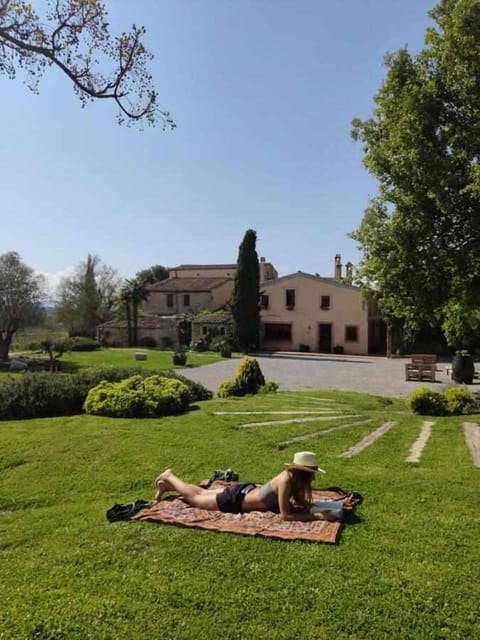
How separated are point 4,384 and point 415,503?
33.6 feet

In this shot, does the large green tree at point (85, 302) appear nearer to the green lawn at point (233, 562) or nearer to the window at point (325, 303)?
the window at point (325, 303)

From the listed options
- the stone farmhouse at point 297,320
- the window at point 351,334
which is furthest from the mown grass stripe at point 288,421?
the window at point 351,334

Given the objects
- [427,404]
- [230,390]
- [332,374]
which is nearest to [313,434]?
[427,404]

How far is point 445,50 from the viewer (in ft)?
37.9

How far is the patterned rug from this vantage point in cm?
462

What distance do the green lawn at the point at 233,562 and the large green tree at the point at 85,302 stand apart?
46.1 meters

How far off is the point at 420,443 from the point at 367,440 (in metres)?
0.90

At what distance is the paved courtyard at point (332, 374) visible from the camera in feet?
68.7

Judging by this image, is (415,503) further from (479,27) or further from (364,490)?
(479,27)

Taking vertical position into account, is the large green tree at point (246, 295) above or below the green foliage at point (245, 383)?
above

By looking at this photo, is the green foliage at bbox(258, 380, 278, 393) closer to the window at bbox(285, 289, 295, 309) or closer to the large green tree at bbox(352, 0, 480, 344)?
the large green tree at bbox(352, 0, 480, 344)

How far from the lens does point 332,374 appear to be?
25.9 metres

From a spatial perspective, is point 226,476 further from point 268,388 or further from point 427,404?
point 268,388

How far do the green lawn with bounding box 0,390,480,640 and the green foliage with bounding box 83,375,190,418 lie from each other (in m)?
3.46
